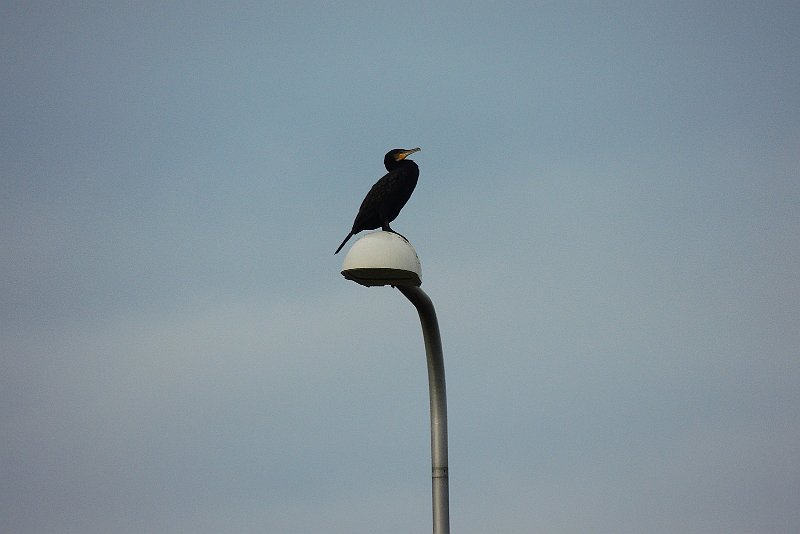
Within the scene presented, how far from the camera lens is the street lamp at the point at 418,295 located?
570cm

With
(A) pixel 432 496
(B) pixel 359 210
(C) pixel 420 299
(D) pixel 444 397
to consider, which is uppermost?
(B) pixel 359 210

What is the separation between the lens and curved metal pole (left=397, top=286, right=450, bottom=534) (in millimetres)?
5695

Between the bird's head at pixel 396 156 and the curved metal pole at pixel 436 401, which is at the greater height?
the bird's head at pixel 396 156

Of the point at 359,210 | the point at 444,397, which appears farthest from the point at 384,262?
the point at 359,210

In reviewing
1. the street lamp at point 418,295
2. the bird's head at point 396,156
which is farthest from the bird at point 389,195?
the street lamp at point 418,295

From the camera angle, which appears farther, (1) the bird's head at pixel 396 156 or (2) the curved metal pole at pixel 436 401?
(1) the bird's head at pixel 396 156

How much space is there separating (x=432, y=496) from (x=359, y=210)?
9.06 feet

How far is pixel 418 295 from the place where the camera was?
591cm

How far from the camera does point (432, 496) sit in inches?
227

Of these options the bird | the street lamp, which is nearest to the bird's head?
the bird

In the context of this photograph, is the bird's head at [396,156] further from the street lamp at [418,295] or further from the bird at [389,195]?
the street lamp at [418,295]

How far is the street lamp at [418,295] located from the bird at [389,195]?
4.73 ft

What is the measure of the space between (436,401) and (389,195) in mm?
2301

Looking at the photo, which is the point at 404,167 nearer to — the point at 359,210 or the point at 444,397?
the point at 359,210
